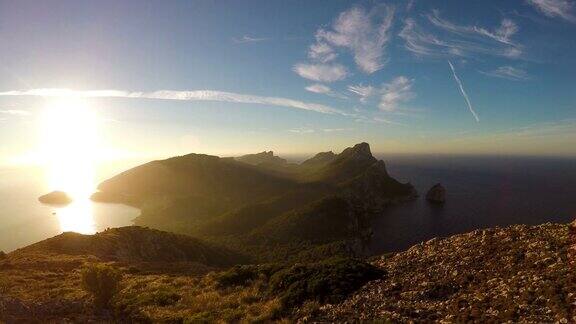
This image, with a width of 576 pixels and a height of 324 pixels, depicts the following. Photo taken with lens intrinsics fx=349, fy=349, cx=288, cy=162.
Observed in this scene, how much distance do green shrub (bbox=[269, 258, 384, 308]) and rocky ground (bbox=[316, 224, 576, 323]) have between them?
1172 mm

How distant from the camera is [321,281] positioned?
27.0m

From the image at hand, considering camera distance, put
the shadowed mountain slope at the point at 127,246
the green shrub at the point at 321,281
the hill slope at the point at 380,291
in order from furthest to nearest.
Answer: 1. the shadowed mountain slope at the point at 127,246
2. the green shrub at the point at 321,281
3. the hill slope at the point at 380,291

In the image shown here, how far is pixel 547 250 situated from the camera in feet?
78.6

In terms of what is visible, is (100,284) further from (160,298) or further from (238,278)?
(238,278)

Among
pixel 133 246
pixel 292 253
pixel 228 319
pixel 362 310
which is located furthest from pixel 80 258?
pixel 292 253

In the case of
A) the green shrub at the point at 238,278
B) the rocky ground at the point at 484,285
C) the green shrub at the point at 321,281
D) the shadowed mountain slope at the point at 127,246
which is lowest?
the shadowed mountain slope at the point at 127,246

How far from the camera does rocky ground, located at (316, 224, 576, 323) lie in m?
17.3

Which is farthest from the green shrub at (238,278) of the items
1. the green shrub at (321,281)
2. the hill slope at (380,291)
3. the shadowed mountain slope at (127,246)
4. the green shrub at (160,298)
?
the shadowed mountain slope at (127,246)

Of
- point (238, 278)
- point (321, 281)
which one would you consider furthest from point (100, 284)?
point (321, 281)

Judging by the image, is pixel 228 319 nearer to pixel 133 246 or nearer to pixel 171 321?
pixel 171 321

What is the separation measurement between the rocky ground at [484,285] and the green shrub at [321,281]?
46.1 inches

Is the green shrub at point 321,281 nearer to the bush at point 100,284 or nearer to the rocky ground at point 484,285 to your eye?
the rocky ground at point 484,285

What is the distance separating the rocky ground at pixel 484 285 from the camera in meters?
17.3

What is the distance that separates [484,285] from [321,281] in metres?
11.1
